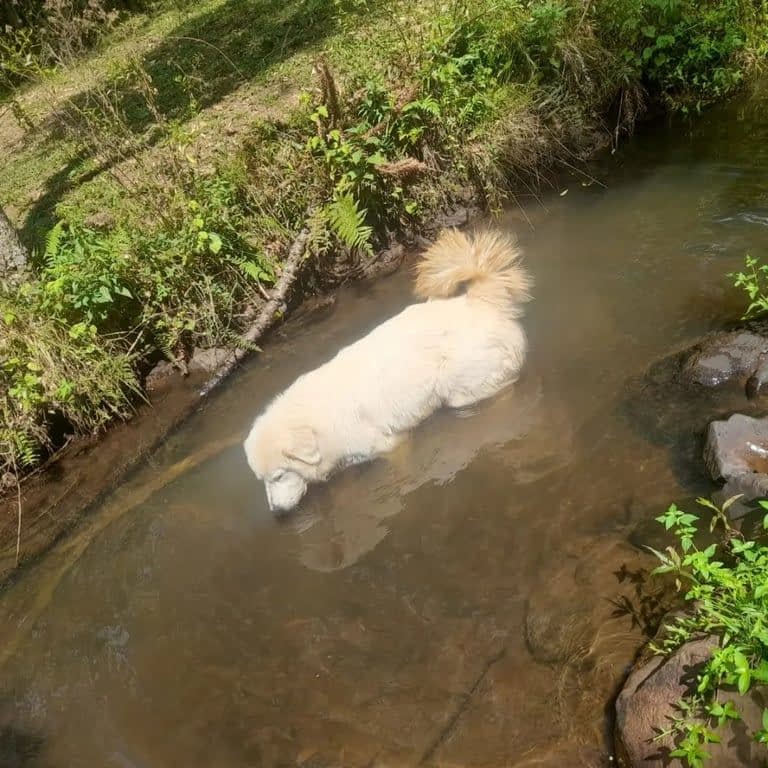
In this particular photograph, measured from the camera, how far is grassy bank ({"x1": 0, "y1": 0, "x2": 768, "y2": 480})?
5.99 m

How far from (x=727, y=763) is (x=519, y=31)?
24.8 feet

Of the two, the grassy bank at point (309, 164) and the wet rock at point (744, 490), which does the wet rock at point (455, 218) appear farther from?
the wet rock at point (744, 490)

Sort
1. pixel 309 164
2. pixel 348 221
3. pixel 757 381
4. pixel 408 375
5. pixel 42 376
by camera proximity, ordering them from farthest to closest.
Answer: pixel 309 164
pixel 348 221
pixel 42 376
pixel 408 375
pixel 757 381

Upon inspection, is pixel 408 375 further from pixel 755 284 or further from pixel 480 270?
pixel 755 284

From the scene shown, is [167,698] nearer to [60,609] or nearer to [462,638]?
[60,609]

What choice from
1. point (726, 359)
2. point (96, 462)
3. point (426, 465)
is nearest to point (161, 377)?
point (96, 462)

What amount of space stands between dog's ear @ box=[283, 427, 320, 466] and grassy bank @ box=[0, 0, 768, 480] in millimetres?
2051

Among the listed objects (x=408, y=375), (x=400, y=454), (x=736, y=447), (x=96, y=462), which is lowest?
(x=736, y=447)

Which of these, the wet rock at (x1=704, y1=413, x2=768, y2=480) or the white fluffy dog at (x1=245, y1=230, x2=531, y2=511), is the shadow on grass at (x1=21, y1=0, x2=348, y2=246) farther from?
the wet rock at (x1=704, y1=413, x2=768, y2=480)

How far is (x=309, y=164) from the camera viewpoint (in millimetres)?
6918

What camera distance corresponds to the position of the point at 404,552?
14.5ft

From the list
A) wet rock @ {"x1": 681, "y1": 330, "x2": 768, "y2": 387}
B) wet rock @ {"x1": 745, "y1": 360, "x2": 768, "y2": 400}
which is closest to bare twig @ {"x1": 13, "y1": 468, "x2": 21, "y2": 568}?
wet rock @ {"x1": 681, "y1": 330, "x2": 768, "y2": 387}

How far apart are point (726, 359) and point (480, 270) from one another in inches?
73.9

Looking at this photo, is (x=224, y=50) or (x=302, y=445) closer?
(x=302, y=445)
